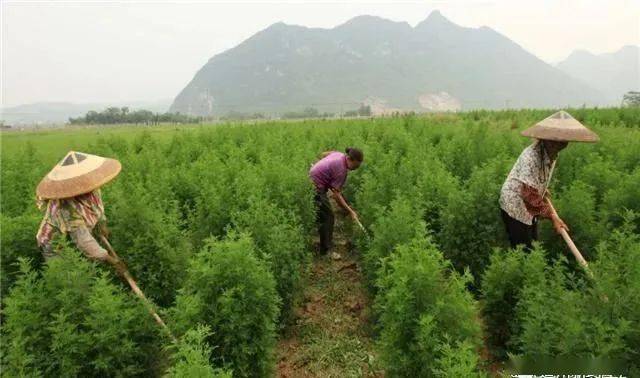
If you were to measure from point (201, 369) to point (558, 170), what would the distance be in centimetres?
806

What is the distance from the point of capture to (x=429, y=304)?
3.89 metres

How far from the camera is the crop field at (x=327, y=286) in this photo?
3.60 metres

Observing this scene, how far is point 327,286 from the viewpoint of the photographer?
6965 mm

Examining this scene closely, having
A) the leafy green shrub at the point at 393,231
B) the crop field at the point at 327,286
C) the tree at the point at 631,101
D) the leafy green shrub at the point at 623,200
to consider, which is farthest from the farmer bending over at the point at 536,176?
the tree at the point at 631,101

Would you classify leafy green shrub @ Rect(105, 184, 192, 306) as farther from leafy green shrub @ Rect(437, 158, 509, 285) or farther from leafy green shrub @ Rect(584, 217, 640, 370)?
leafy green shrub @ Rect(584, 217, 640, 370)

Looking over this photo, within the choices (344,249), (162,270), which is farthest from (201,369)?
(344,249)

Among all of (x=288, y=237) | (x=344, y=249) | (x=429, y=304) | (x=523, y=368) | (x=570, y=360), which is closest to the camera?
(x=570, y=360)

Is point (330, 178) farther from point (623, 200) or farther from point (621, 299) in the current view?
point (621, 299)

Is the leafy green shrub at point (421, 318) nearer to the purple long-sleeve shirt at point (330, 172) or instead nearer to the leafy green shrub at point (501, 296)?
the leafy green shrub at point (501, 296)

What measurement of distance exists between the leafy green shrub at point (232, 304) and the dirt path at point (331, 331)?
1.21 m

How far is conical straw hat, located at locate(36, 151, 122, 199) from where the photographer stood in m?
4.57

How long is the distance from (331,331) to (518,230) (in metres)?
2.78

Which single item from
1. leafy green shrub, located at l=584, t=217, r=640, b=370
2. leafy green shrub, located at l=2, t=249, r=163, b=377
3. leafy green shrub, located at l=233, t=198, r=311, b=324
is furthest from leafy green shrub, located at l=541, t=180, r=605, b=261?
leafy green shrub, located at l=2, t=249, r=163, b=377

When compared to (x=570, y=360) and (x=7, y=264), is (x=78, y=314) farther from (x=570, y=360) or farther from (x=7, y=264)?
(x=570, y=360)
